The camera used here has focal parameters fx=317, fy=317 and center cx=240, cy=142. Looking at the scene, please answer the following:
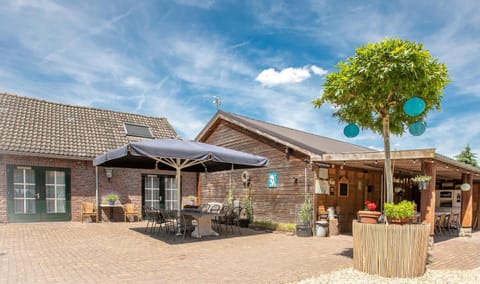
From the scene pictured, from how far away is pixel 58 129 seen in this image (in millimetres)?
12430

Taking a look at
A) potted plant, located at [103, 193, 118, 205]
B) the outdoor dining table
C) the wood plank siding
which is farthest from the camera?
potted plant, located at [103, 193, 118, 205]

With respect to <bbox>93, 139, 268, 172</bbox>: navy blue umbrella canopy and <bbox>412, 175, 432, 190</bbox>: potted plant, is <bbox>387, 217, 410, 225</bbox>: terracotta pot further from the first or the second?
<bbox>93, 139, 268, 172</bbox>: navy blue umbrella canopy

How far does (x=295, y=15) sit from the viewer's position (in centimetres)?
952

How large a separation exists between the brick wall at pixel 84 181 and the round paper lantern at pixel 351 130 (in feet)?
30.6

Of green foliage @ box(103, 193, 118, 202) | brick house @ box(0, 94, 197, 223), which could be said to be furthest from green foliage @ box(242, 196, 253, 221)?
green foliage @ box(103, 193, 118, 202)

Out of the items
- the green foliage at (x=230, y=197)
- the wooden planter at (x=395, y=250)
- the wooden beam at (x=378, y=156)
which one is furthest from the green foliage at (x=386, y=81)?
the green foliage at (x=230, y=197)

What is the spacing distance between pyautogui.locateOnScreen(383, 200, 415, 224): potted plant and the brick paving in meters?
1.24

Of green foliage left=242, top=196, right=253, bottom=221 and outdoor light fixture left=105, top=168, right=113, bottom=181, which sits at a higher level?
outdoor light fixture left=105, top=168, right=113, bottom=181

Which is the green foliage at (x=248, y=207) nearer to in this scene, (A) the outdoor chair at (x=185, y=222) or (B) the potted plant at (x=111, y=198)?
(A) the outdoor chair at (x=185, y=222)

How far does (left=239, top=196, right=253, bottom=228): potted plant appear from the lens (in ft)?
37.4

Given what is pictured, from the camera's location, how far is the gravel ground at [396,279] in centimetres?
485

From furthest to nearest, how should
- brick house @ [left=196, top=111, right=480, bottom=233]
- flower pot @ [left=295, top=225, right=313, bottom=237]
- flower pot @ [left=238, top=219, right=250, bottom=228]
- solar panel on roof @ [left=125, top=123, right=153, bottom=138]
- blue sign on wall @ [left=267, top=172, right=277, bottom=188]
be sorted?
solar panel on roof @ [left=125, top=123, right=153, bottom=138]
flower pot @ [left=238, top=219, right=250, bottom=228]
blue sign on wall @ [left=267, top=172, right=277, bottom=188]
flower pot @ [left=295, top=225, right=313, bottom=237]
brick house @ [left=196, top=111, right=480, bottom=233]

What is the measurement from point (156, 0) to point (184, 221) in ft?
20.1

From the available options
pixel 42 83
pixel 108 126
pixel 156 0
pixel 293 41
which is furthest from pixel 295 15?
pixel 42 83
